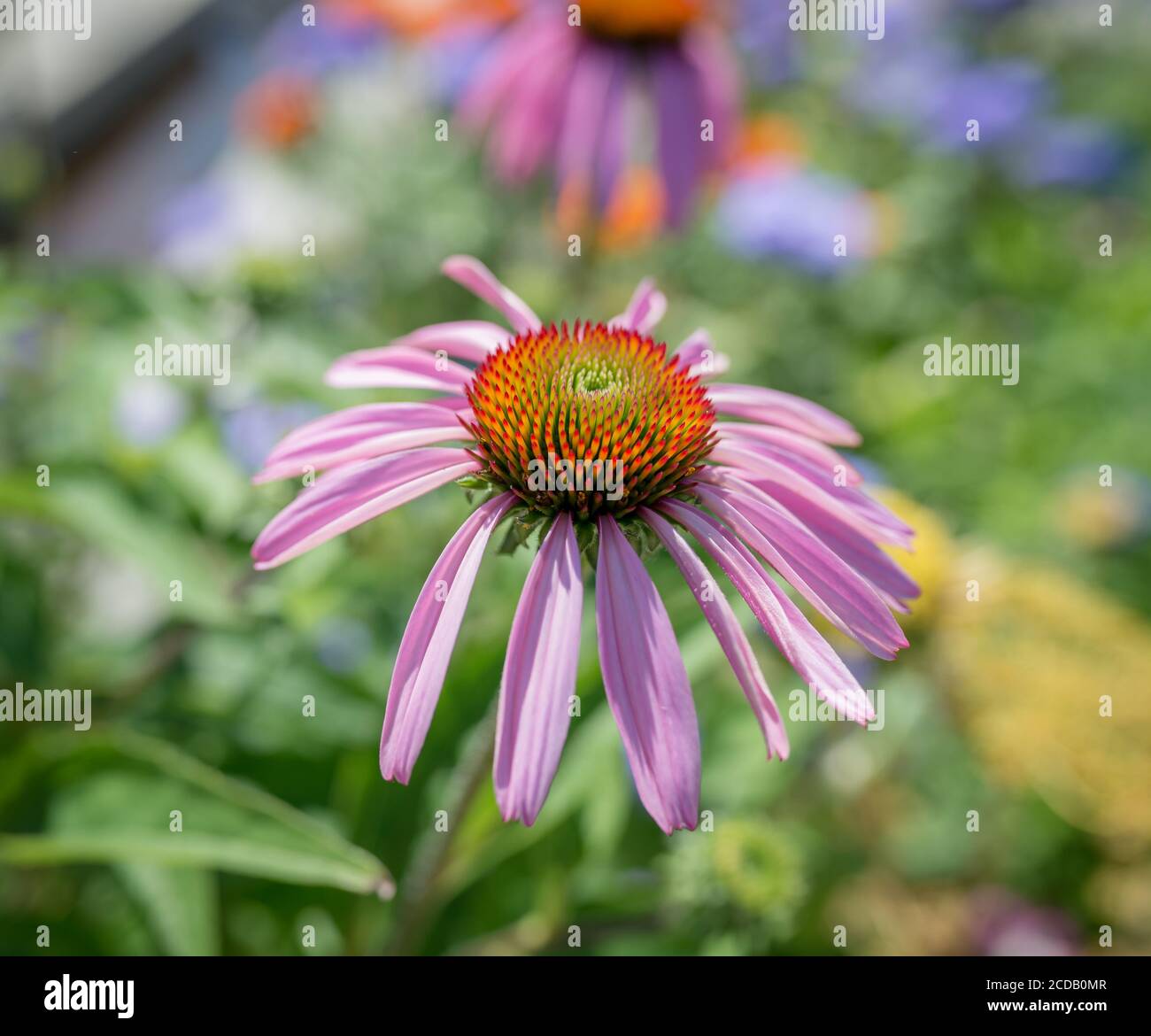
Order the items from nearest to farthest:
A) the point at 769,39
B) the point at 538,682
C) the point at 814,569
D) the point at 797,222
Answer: the point at 538,682 < the point at 814,569 < the point at 797,222 < the point at 769,39

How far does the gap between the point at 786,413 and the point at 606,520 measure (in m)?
0.25

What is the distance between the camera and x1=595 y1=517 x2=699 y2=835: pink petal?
2.56 feet

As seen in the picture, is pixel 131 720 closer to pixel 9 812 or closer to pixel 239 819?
pixel 9 812

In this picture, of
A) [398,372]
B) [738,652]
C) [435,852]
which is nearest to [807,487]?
[738,652]

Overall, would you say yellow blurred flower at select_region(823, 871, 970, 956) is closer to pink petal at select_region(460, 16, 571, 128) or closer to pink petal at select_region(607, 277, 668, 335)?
pink petal at select_region(607, 277, 668, 335)

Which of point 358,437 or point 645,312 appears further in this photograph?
point 645,312

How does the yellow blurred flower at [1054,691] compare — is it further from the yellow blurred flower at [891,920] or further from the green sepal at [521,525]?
the green sepal at [521,525]

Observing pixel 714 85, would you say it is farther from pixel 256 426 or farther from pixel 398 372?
pixel 398 372

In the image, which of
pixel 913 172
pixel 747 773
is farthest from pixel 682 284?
pixel 747 773

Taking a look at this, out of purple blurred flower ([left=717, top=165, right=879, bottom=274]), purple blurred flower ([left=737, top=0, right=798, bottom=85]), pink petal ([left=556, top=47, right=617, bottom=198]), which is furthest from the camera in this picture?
purple blurred flower ([left=737, top=0, right=798, bottom=85])

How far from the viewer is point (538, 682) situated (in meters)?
0.80

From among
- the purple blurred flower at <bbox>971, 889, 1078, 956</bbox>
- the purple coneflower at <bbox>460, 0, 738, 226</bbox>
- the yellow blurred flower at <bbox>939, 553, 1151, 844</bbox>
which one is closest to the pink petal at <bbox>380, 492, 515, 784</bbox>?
the yellow blurred flower at <bbox>939, 553, 1151, 844</bbox>

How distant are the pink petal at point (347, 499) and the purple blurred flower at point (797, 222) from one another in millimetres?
1781
